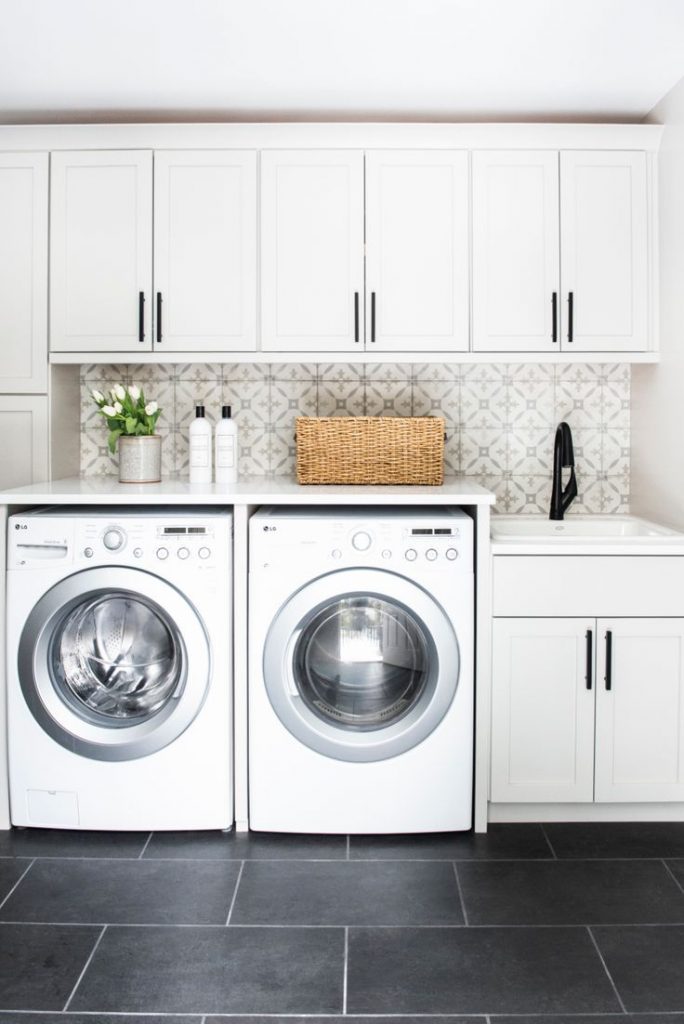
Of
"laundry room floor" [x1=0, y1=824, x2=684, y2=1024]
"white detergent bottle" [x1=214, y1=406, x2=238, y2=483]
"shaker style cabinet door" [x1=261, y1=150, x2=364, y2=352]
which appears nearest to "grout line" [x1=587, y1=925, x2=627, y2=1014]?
"laundry room floor" [x1=0, y1=824, x2=684, y2=1024]

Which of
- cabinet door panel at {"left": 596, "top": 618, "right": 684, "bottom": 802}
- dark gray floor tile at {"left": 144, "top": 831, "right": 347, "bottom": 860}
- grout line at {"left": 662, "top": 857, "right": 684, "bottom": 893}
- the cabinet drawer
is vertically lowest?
dark gray floor tile at {"left": 144, "top": 831, "right": 347, "bottom": 860}

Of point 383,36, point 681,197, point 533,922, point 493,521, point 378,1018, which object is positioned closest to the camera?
point 378,1018

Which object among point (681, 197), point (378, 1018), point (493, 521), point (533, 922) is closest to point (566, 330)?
point (681, 197)

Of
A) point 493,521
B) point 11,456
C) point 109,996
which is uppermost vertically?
point 11,456

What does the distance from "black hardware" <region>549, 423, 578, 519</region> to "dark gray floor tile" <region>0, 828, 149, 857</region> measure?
1.78 m

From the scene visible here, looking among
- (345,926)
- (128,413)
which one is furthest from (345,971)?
(128,413)

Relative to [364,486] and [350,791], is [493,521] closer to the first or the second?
[364,486]

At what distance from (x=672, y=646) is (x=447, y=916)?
1.04 metres

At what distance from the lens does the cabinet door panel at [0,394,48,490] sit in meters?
2.95

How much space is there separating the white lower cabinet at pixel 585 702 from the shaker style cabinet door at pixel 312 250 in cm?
116

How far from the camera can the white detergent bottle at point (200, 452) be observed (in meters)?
2.92

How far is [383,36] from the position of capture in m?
2.39

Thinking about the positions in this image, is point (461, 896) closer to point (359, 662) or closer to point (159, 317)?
point (359, 662)

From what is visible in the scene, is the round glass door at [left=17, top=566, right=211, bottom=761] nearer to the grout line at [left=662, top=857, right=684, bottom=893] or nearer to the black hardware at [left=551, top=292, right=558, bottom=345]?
the grout line at [left=662, top=857, right=684, bottom=893]
